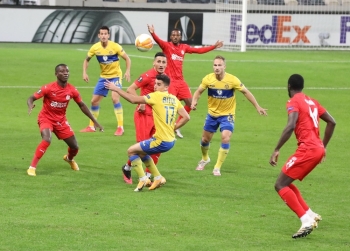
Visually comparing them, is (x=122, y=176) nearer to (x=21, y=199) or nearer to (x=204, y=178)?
(x=204, y=178)

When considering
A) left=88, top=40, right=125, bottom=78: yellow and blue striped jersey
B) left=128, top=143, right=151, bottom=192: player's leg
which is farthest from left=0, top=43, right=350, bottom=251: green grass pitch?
left=88, top=40, right=125, bottom=78: yellow and blue striped jersey

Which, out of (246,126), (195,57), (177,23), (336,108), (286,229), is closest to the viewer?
(286,229)

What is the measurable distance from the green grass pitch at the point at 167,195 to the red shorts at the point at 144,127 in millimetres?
871

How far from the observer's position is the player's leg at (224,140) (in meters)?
15.2

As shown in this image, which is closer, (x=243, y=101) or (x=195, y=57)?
(x=243, y=101)

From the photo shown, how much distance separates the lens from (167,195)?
43.3 feet

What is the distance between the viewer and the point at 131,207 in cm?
1220

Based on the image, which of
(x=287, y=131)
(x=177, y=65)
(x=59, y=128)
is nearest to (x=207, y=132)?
(x=59, y=128)

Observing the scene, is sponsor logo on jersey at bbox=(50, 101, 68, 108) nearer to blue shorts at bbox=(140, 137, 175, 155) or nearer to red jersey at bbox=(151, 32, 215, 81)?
blue shorts at bbox=(140, 137, 175, 155)

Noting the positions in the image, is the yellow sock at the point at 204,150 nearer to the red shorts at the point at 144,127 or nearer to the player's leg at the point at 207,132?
the player's leg at the point at 207,132

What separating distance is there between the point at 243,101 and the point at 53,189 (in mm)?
13388

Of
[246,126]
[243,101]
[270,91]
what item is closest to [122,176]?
[246,126]

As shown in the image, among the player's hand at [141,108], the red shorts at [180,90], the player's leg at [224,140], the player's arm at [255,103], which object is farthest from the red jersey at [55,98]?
the red shorts at [180,90]

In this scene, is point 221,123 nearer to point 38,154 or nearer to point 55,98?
point 55,98
